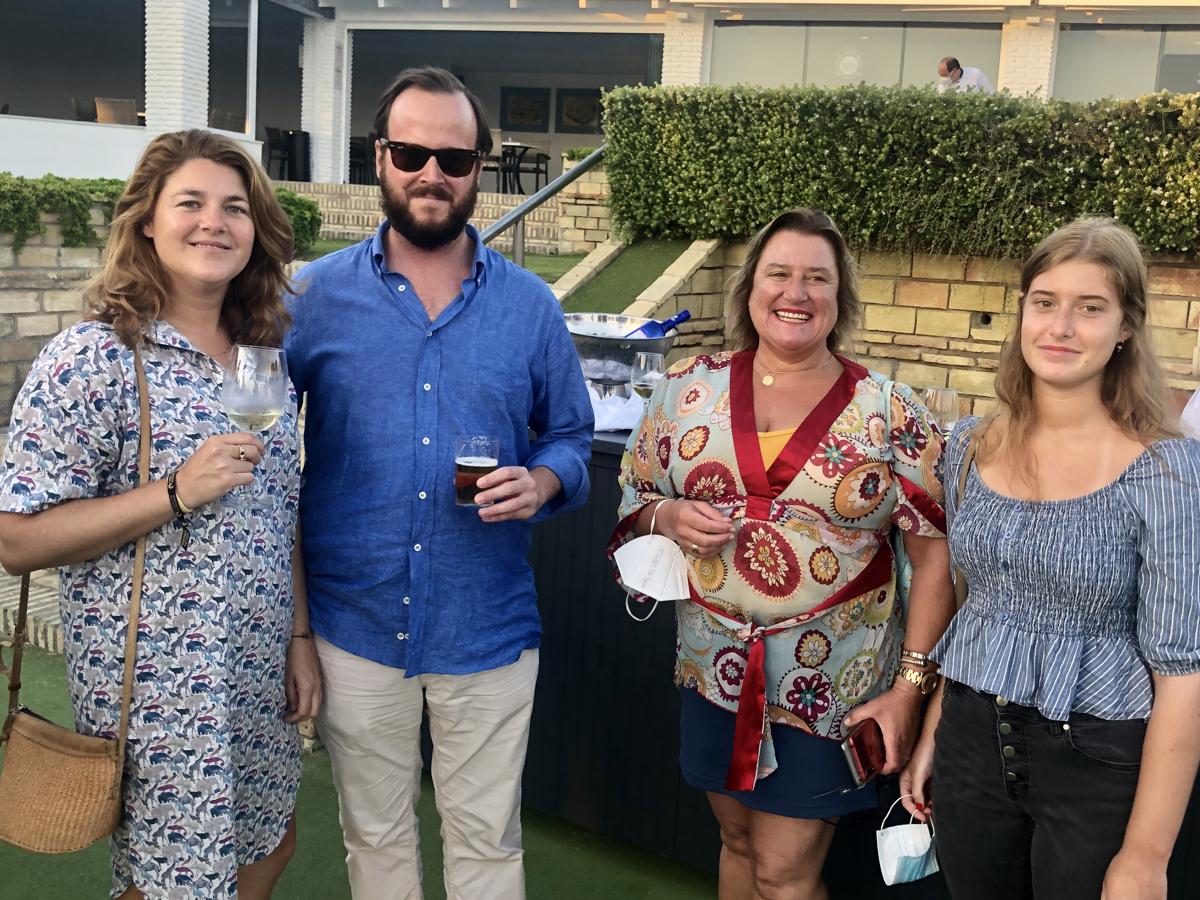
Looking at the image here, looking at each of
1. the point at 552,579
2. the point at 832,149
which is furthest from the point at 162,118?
the point at 552,579

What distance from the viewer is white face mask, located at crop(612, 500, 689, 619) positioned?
229cm

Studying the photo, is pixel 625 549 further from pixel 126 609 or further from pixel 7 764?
pixel 7 764

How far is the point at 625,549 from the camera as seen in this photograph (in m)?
2.34

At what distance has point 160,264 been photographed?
2.08 m

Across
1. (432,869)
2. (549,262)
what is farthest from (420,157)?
(549,262)

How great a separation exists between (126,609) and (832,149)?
267 inches

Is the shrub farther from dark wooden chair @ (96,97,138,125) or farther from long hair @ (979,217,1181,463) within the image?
long hair @ (979,217,1181,463)

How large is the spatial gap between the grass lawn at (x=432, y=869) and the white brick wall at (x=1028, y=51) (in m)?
13.7

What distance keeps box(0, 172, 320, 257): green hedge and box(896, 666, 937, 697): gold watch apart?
22.2 feet

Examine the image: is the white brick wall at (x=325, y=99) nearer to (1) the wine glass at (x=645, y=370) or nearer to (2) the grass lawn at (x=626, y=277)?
(2) the grass lawn at (x=626, y=277)

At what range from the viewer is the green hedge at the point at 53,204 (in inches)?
323

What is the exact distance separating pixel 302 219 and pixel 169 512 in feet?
32.3

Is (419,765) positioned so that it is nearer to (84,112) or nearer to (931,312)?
(931,312)

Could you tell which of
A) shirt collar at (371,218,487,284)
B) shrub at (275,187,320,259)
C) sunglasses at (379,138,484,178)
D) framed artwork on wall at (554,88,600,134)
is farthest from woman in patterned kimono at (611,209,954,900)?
framed artwork on wall at (554,88,600,134)
